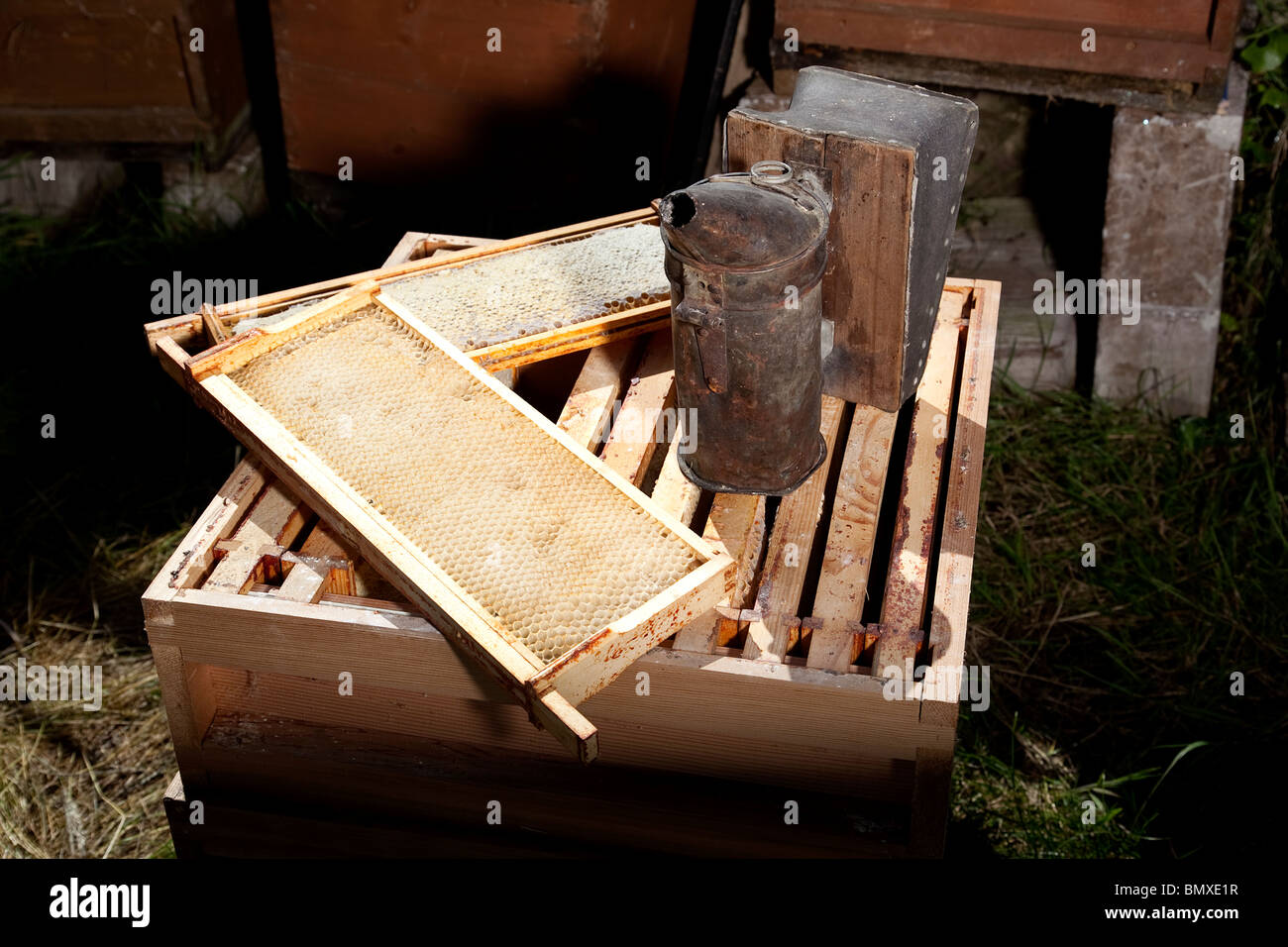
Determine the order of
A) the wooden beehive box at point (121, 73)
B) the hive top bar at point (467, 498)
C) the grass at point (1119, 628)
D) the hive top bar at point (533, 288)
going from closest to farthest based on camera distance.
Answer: the hive top bar at point (467, 498) < the hive top bar at point (533, 288) < the grass at point (1119, 628) < the wooden beehive box at point (121, 73)

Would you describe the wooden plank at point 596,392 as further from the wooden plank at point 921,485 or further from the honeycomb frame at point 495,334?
the wooden plank at point 921,485

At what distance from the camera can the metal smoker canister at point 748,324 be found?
6.29ft

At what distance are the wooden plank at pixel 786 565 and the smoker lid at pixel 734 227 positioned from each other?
0.47 m

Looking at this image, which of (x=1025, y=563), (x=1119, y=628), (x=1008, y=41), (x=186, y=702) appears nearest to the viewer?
(x=186, y=702)

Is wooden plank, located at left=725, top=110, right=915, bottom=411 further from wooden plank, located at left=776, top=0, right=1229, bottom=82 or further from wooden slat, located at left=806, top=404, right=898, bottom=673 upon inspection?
wooden plank, located at left=776, top=0, right=1229, bottom=82

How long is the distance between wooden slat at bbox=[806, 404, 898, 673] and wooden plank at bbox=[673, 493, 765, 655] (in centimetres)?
12

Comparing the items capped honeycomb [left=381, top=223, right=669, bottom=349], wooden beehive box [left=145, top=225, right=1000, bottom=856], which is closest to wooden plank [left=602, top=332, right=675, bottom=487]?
wooden beehive box [left=145, top=225, right=1000, bottom=856]

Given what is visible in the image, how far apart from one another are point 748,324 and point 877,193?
12.7 inches

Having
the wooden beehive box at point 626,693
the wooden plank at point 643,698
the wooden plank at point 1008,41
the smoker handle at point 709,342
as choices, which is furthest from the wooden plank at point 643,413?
the wooden plank at point 1008,41

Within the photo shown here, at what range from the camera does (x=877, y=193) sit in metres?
2.09

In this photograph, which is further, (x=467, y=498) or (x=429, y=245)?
(x=429, y=245)

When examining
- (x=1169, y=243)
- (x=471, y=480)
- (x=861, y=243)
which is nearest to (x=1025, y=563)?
(x=1169, y=243)

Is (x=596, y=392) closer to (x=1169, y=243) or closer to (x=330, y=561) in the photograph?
(x=330, y=561)
